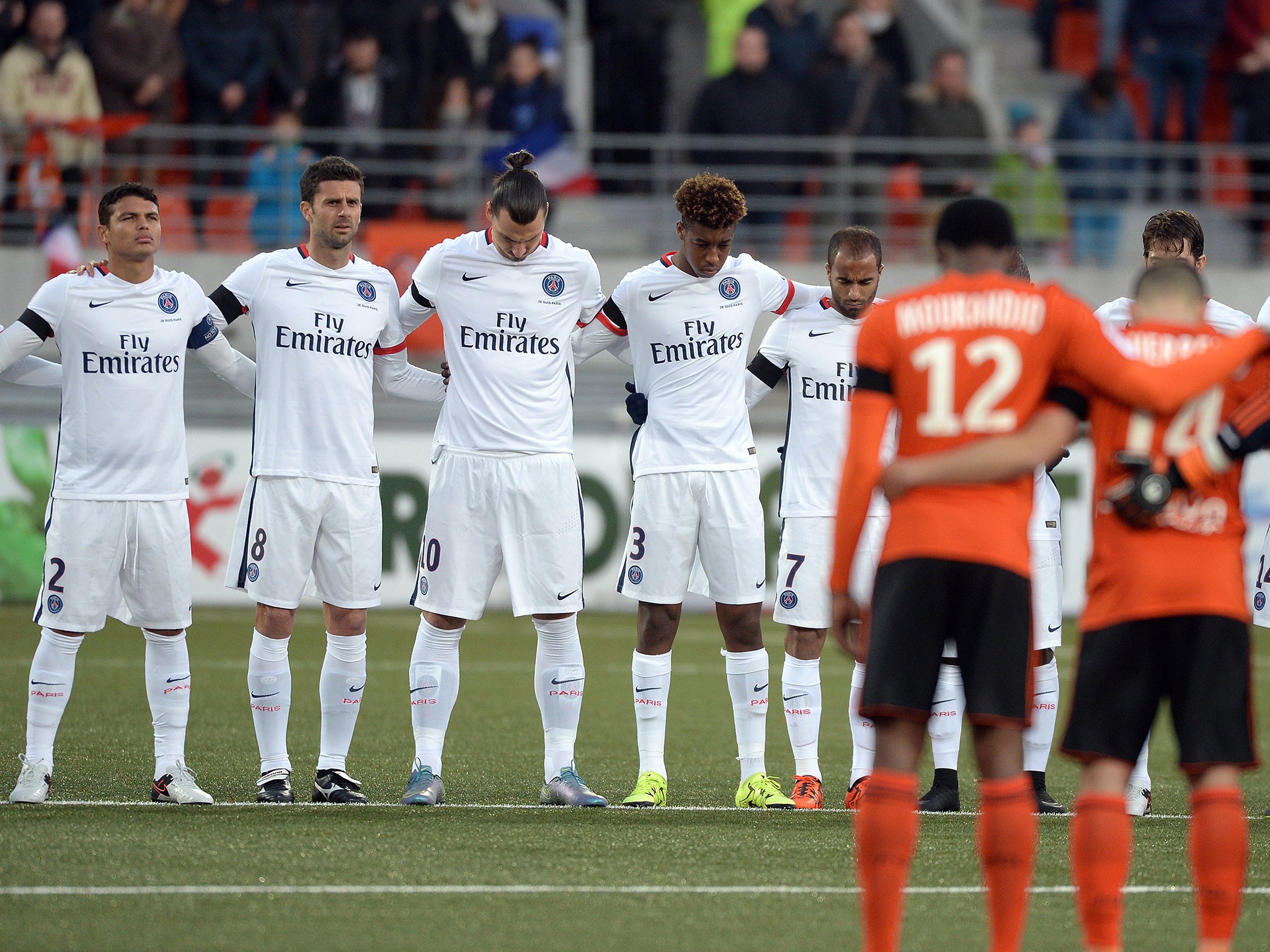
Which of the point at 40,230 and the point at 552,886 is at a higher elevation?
the point at 40,230

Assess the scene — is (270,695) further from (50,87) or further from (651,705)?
(50,87)

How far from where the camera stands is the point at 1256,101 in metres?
19.1

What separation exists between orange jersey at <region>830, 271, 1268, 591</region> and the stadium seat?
1389 cm

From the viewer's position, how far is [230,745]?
8.91m

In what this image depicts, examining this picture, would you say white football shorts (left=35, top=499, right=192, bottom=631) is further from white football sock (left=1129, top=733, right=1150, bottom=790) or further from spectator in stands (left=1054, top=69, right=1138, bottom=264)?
spectator in stands (left=1054, top=69, right=1138, bottom=264)

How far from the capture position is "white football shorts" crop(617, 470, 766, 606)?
7449 mm

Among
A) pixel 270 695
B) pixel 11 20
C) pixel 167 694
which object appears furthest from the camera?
pixel 11 20

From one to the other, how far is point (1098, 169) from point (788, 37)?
4133mm

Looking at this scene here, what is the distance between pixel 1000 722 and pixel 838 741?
5.35 m

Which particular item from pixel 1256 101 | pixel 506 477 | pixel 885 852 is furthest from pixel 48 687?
Result: pixel 1256 101

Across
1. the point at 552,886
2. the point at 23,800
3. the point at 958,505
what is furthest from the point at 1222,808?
the point at 23,800

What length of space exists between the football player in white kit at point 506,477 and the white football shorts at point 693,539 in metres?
0.29

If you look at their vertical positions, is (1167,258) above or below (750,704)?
above

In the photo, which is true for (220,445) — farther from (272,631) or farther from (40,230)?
(272,631)
